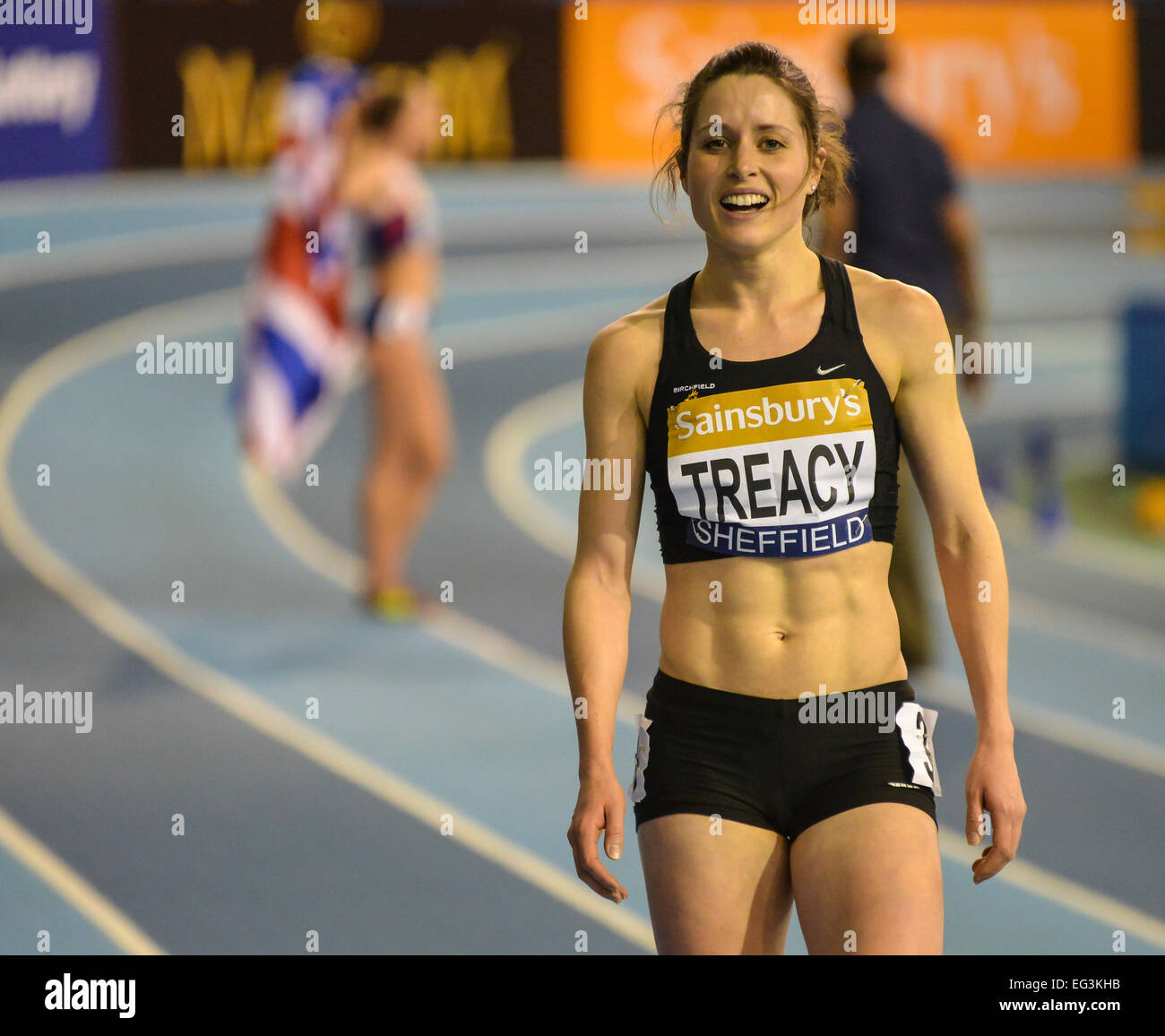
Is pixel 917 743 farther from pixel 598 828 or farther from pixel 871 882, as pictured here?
pixel 598 828

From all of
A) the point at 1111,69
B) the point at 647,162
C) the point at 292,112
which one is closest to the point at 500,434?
the point at 292,112

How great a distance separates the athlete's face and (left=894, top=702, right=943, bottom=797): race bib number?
2.74ft

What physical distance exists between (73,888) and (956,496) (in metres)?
3.46

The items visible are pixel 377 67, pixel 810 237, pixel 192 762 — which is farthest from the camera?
pixel 377 67

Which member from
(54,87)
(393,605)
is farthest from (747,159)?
(54,87)

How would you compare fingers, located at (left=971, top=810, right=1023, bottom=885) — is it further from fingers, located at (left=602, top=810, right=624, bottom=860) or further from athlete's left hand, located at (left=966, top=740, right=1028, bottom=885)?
fingers, located at (left=602, top=810, right=624, bottom=860)

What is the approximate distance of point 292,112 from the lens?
9.17 meters

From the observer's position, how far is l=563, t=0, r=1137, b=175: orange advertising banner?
18703 mm

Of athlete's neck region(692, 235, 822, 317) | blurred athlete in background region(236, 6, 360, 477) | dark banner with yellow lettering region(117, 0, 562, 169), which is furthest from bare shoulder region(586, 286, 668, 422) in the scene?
dark banner with yellow lettering region(117, 0, 562, 169)

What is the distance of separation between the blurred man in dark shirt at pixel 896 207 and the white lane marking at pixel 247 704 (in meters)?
1.94

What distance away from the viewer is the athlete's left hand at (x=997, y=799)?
9.29 ft

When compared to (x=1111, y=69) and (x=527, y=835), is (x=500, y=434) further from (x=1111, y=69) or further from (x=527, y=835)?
(x=1111, y=69)

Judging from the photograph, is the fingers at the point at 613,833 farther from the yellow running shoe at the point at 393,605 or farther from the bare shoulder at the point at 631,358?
the yellow running shoe at the point at 393,605

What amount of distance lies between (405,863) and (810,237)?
9.54ft
